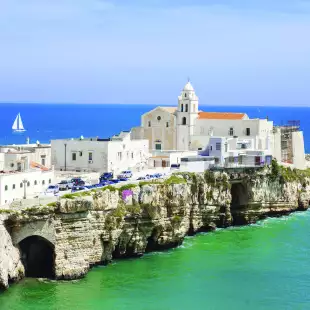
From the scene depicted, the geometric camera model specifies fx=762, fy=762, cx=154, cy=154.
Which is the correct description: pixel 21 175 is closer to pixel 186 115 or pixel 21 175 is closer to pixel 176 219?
pixel 176 219

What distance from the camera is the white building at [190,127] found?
78.9 metres

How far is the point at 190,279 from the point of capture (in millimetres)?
48438

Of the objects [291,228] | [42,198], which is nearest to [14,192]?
[42,198]

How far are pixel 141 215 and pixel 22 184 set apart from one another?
871cm

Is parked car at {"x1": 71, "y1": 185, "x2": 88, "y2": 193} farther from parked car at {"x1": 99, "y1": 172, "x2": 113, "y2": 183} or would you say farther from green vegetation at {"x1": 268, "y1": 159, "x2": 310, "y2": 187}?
green vegetation at {"x1": 268, "y1": 159, "x2": 310, "y2": 187}

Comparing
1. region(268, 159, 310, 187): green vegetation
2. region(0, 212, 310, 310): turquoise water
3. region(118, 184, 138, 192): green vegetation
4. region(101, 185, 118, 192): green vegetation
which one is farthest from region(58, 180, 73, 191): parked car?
region(268, 159, 310, 187): green vegetation

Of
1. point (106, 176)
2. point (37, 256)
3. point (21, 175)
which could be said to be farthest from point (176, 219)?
point (21, 175)

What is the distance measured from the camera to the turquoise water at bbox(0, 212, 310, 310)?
1716 inches

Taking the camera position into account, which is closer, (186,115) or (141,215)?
(141,215)

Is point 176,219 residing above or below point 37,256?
Answer: above

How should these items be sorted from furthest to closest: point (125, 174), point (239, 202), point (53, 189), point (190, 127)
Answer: point (190, 127) → point (239, 202) → point (125, 174) → point (53, 189)

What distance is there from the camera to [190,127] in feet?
260

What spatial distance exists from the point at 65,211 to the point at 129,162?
23.0 metres

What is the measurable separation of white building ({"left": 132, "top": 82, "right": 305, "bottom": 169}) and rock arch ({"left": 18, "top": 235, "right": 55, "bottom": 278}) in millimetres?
29894
